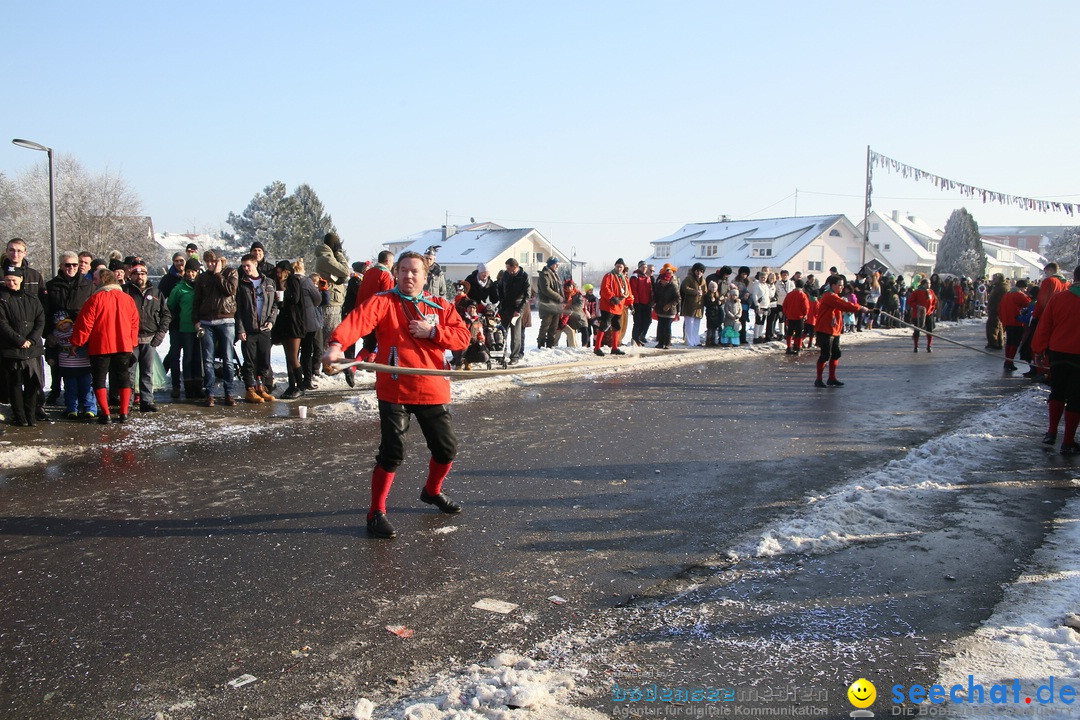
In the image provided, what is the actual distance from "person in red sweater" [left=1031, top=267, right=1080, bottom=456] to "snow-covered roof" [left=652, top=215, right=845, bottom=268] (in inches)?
2037

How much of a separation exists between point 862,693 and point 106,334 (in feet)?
27.9

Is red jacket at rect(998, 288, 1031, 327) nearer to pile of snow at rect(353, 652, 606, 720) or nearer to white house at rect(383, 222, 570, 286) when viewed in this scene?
pile of snow at rect(353, 652, 606, 720)

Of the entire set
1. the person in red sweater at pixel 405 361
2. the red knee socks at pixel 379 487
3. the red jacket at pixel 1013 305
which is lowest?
the red knee socks at pixel 379 487

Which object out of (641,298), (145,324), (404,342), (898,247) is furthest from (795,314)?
(898,247)

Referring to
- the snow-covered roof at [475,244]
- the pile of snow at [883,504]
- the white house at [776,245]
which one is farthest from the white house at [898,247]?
the pile of snow at [883,504]

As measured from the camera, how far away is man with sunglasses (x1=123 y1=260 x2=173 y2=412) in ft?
31.4

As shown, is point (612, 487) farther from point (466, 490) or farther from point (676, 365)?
point (676, 365)

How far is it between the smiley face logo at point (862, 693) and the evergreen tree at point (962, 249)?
69815 mm

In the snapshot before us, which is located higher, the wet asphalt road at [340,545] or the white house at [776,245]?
the white house at [776,245]

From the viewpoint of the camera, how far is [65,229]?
49.4 metres

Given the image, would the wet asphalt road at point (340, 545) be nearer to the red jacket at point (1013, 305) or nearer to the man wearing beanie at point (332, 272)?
the man wearing beanie at point (332, 272)

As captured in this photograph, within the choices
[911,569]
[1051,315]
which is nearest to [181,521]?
[911,569]

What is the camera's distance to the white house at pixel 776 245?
60.2m

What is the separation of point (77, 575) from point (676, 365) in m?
13.2
